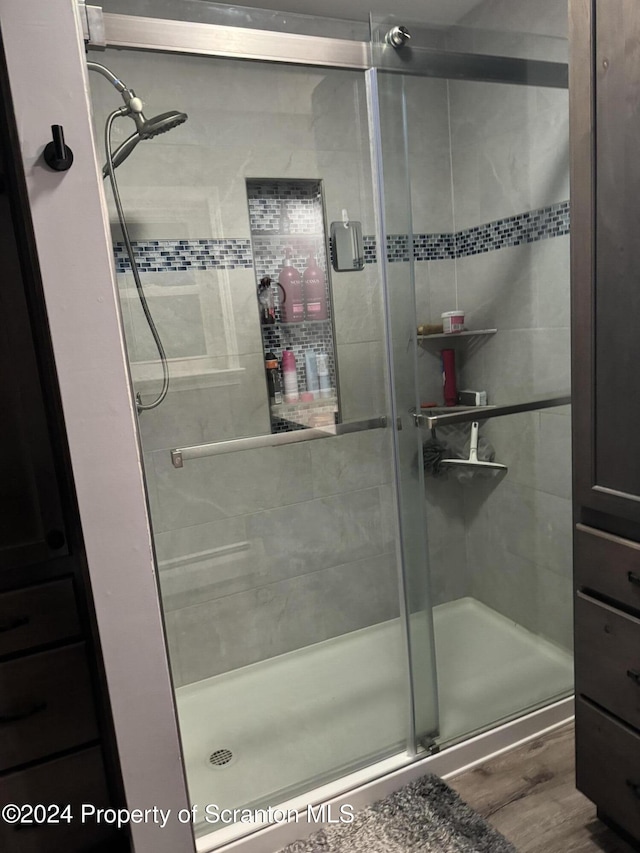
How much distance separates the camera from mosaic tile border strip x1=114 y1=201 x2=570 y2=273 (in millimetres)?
1617

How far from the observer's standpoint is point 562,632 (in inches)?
A: 75.5

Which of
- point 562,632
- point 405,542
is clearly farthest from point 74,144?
point 562,632

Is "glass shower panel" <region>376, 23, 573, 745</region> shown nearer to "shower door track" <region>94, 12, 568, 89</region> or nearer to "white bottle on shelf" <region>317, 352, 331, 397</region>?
"shower door track" <region>94, 12, 568, 89</region>

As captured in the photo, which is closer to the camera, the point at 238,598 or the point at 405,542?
the point at 405,542

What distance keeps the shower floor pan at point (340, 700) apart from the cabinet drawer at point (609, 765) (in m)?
0.40

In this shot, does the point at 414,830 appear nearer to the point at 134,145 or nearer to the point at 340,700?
the point at 340,700

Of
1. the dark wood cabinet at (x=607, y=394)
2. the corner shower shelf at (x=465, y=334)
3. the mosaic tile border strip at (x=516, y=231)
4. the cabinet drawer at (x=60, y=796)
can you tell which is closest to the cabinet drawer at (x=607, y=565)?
the dark wood cabinet at (x=607, y=394)

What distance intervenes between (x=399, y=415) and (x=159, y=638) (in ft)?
2.84

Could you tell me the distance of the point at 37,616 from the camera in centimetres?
117

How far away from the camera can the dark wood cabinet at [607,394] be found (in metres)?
1.02

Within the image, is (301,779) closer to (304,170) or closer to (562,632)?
(562,632)

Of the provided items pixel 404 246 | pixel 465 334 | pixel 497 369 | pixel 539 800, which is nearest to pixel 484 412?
pixel 497 369

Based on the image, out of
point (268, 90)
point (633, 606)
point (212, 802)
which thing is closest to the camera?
point (633, 606)

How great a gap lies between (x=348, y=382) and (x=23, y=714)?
1.19 meters
